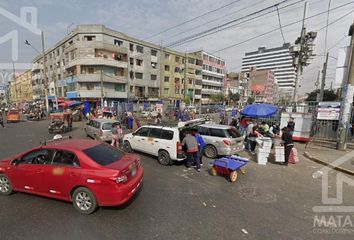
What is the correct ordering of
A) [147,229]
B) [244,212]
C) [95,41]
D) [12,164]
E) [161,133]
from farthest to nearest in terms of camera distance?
[95,41]
[161,133]
[12,164]
[244,212]
[147,229]

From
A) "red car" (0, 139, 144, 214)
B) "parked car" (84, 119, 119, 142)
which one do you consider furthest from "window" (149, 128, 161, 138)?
"parked car" (84, 119, 119, 142)

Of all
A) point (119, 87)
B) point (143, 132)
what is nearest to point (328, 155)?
point (143, 132)

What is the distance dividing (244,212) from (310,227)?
1.37m

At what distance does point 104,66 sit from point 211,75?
129ft

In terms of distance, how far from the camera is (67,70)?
128ft

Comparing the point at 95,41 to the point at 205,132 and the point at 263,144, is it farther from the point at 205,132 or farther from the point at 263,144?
the point at 263,144

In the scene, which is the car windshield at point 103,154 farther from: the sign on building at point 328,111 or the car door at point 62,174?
the sign on building at point 328,111

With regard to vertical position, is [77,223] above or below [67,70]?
below

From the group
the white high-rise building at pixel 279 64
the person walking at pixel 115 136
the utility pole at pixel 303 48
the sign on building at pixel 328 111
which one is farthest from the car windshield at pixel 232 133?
the white high-rise building at pixel 279 64

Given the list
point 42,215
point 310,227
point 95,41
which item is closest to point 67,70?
point 95,41

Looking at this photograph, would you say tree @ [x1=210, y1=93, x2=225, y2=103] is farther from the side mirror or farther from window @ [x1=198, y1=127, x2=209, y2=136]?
the side mirror

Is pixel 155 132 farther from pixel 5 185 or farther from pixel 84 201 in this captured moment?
pixel 5 185

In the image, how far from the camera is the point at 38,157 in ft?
16.4

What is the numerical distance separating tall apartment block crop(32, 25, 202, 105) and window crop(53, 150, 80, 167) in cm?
2838
